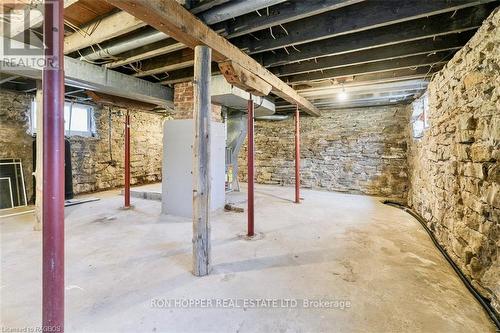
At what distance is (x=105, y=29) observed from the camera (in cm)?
236

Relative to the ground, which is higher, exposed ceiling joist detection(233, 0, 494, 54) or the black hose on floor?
exposed ceiling joist detection(233, 0, 494, 54)

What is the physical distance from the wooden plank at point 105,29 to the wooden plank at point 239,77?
84 cm

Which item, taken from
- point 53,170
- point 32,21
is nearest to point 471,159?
point 53,170

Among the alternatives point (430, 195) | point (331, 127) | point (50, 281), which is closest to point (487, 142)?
point (430, 195)

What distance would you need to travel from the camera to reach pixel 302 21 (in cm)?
240

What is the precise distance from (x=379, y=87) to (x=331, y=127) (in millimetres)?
2345

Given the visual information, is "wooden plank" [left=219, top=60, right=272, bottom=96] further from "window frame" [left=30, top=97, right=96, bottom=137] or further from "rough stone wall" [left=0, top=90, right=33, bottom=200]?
"rough stone wall" [left=0, top=90, right=33, bottom=200]

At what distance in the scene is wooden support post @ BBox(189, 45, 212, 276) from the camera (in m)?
2.05

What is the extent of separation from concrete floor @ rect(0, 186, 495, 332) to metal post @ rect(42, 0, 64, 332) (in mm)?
574

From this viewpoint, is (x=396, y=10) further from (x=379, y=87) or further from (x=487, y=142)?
(x=379, y=87)

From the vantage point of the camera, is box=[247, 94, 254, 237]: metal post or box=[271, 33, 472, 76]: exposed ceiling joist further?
box=[247, 94, 254, 237]: metal post

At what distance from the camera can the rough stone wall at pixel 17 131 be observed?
446cm
